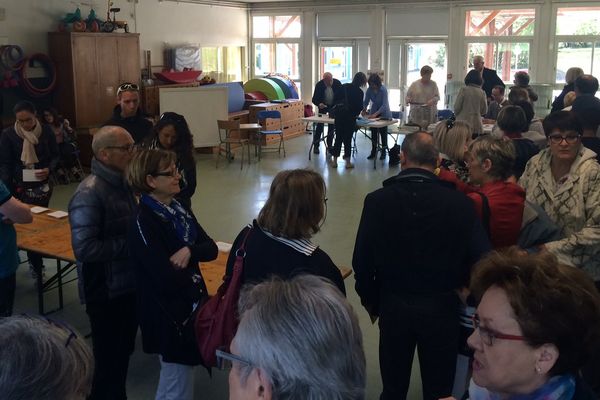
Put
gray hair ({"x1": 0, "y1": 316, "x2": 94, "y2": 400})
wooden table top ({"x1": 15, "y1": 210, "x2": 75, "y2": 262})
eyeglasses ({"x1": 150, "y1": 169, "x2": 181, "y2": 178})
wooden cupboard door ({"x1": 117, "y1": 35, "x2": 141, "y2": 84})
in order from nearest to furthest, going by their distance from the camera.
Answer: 1. gray hair ({"x1": 0, "y1": 316, "x2": 94, "y2": 400})
2. eyeglasses ({"x1": 150, "y1": 169, "x2": 181, "y2": 178})
3. wooden table top ({"x1": 15, "y1": 210, "x2": 75, "y2": 262})
4. wooden cupboard door ({"x1": 117, "y1": 35, "x2": 141, "y2": 84})

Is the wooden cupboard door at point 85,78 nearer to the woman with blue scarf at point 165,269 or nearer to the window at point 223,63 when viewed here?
the window at point 223,63

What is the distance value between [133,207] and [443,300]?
1.52 m

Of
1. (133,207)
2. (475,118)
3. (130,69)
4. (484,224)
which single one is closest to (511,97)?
(475,118)

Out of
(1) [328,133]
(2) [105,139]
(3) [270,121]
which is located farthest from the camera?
(3) [270,121]

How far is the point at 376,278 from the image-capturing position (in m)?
2.83

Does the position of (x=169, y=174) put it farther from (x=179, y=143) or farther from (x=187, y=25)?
(x=187, y=25)

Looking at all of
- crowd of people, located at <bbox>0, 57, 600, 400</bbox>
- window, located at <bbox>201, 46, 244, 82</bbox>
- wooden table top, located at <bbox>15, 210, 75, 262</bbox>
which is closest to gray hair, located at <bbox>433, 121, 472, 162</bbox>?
crowd of people, located at <bbox>0, 57, 600, 400</bbox>

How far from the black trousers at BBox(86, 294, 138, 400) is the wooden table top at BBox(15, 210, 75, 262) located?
730 mm

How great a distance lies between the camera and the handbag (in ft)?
7.95

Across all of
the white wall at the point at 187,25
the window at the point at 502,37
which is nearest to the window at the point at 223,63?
the white wall at the point at 187,25

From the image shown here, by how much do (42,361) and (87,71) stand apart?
31.6 ft

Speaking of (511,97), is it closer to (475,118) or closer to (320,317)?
(475,118)

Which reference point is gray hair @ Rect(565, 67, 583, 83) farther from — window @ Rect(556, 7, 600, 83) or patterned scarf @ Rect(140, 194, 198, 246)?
patterned scarf @ Rect(140, 194, 198, 246)

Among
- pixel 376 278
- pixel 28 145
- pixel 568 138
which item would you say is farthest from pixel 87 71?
pixel 568 138
